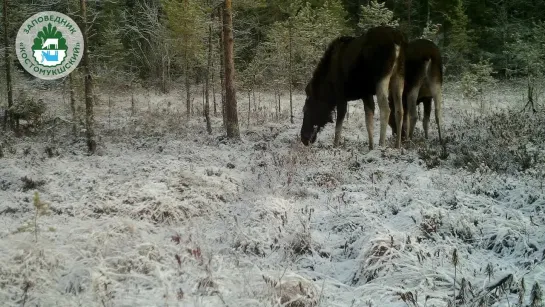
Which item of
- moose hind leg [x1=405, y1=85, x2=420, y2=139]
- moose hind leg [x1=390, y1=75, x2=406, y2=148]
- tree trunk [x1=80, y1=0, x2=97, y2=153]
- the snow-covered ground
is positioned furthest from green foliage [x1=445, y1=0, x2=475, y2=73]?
tree trunk [x1=80, y1=0, x2=97, y2=153]

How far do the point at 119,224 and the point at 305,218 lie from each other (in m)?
2.38

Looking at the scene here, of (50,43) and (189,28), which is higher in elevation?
(189,28)

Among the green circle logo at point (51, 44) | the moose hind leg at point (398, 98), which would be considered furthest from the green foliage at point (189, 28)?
the moose hind leg at point (398, 98)

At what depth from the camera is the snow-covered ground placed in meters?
3.55

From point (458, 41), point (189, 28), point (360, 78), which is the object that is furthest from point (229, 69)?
point (458, 41)

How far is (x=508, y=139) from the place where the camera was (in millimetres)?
8773

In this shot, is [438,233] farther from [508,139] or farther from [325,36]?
[325,36]

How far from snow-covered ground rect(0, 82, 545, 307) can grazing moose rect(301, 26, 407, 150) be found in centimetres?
153

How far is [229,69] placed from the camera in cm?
1266

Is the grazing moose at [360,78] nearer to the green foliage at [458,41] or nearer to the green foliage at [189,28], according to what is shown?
the green foliage at [189,28]

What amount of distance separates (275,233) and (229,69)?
853 centimetres

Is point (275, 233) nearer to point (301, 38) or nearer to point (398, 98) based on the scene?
point (398, 98)

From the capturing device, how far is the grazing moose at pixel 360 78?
370 inches

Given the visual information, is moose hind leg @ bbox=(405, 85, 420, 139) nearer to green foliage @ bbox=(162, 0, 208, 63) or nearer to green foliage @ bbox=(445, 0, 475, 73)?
green foliage @ bbox=(162, 0, 208, 63)
